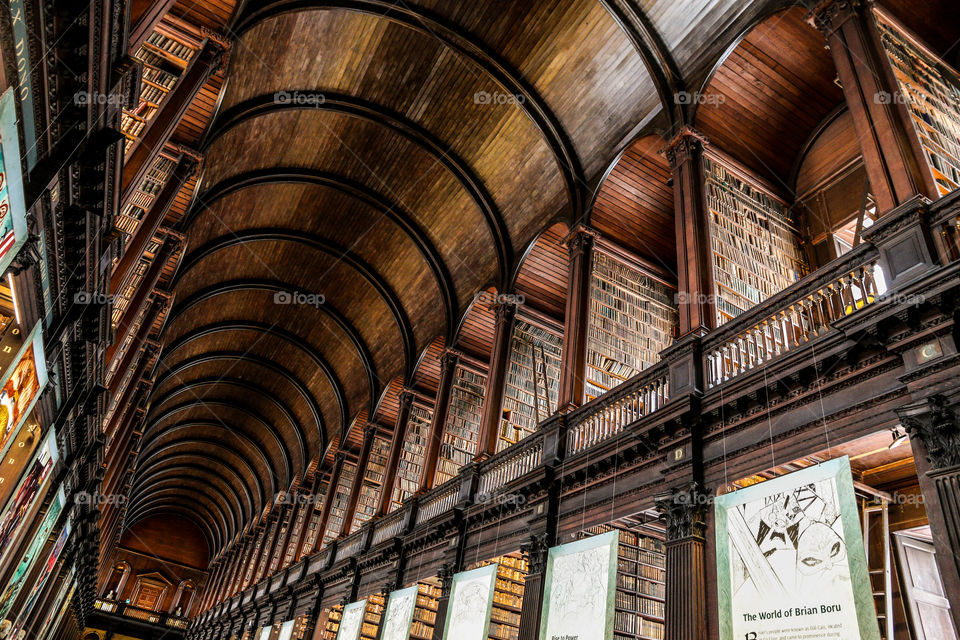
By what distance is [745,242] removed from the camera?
8.15m

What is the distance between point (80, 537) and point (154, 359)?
5066 mm

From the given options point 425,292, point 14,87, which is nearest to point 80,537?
point 425,292

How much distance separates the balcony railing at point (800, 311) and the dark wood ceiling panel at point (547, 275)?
210 inches

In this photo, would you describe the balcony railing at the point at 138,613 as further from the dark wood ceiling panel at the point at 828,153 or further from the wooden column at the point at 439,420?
the dark wood ceiling panel at the point at 828,153

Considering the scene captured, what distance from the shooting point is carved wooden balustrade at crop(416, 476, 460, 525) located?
10.7m

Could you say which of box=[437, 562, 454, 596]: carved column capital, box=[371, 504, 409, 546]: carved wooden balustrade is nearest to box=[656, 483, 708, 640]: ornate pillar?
box=[437, 562, 454, 596]: carved column capital

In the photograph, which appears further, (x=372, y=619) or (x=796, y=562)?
(x=372, y=619)

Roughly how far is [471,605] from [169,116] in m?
6.79

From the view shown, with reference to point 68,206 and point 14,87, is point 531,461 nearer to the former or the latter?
point 68,206

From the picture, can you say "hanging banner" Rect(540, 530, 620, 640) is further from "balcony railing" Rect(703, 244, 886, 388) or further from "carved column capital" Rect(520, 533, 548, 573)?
"balcony railing" Rect(703, 244, 886, 388)

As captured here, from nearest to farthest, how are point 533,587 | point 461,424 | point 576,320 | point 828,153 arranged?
point 533,587, point 828,153, point 576,320, point 461,424

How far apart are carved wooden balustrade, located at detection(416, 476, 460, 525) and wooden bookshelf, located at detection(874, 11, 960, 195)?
7.85m

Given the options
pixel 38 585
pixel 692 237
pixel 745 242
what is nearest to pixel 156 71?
pixel 692 237

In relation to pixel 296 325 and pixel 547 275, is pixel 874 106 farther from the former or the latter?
pixel 296 325
